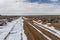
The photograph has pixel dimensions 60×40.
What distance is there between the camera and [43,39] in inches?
679

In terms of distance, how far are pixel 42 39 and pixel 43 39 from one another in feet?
0.54

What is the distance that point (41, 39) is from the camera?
17094 mm

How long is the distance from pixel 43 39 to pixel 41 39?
26 cm

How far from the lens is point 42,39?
17.1 metres
